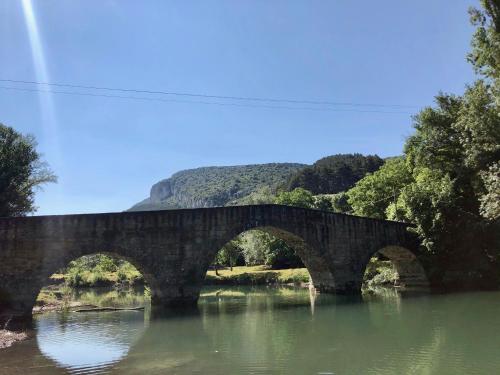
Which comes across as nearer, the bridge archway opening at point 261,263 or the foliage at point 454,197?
the foliage at point 454,197

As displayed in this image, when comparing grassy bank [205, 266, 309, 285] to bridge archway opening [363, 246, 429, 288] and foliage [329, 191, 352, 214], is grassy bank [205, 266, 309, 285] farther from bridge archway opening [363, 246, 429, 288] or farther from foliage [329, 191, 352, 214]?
foliage [329, 191, 352, 214]

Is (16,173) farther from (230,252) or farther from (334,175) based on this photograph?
(334,175)

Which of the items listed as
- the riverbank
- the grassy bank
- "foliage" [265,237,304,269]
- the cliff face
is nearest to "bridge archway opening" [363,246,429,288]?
the grassy bank

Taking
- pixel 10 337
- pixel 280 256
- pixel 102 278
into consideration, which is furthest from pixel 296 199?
pixel 10 337

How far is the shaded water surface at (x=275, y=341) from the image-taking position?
38.7 feet

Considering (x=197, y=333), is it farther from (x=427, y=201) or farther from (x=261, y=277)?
(x=261, y=277)

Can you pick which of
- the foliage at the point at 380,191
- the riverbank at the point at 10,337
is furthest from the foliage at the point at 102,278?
the riverbank at the point at 10,337

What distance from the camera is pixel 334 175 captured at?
373 ft

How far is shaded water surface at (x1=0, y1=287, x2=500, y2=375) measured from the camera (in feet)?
38.7

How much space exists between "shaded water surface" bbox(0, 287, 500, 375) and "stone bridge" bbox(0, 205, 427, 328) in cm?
214

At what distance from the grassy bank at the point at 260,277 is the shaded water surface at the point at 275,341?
2201 cm

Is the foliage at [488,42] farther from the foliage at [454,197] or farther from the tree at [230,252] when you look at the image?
the tree at [230,252]

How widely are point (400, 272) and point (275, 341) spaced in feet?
77.7

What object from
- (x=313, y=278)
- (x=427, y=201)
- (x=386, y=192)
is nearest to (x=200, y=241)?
(x=313, y=278)
